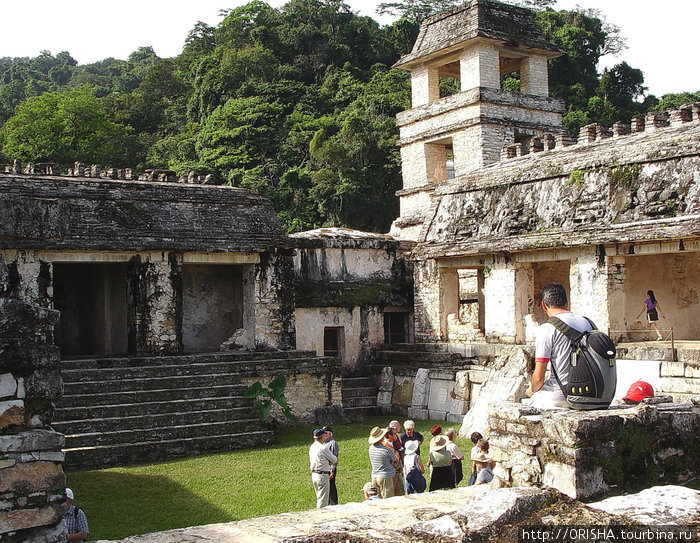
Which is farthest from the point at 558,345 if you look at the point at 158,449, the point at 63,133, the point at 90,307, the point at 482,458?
the point at 63,133

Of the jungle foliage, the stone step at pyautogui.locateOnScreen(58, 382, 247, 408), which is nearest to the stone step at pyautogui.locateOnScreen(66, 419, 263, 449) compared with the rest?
the stone step at pyautogui.locateOnScreen(58, 382, 247, 408)

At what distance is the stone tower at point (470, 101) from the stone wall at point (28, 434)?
19.0 metres

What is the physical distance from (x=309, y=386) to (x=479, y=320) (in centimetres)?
513

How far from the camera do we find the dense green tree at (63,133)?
39.0 meters

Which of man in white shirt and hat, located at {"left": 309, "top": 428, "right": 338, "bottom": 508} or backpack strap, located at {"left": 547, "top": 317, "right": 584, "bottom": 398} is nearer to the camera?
backpack strap, located at {"left": 547, "top": 317, "right": 584, "bottom": 398}

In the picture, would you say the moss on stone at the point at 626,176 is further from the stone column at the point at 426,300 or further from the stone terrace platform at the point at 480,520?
the stone terrace platform at the point at 480,520

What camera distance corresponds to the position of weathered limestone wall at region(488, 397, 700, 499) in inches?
219

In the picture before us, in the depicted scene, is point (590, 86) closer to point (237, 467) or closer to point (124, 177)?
point (124, 177)

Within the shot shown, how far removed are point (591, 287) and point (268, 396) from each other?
6143 mm

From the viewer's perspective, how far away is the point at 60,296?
1856 cm

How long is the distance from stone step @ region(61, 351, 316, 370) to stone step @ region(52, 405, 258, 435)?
1517 mm

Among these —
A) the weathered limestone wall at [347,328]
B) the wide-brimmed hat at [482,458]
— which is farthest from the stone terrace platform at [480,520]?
the weathered limestone wall at [347,328]

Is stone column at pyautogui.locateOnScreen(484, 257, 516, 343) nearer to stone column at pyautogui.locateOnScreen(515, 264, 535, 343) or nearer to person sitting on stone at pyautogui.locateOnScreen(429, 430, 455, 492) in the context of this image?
stone column at pyautogui.locateOnScreen(515, 264, 535, 343)

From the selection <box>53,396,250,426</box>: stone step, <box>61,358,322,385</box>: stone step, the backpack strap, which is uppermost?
the backpack strap
